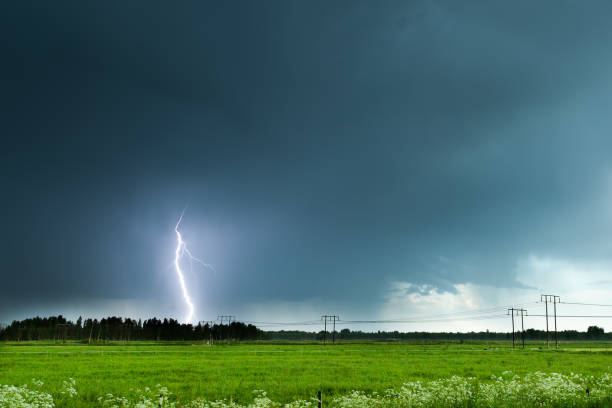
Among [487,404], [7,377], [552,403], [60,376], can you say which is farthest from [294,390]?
[7,377]

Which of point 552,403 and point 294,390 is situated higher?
point 552,403

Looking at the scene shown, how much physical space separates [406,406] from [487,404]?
3.45 meters

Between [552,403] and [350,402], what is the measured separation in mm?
8612

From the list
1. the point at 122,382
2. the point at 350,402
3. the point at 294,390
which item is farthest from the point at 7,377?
the point at 350,402

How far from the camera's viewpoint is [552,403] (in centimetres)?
1908

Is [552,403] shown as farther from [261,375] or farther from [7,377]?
[7,377]

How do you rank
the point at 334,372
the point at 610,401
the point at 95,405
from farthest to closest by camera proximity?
the point at 334,372
the point at 95,405
the point at 610,401

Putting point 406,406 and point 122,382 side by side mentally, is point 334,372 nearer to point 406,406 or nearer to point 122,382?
point 122,382

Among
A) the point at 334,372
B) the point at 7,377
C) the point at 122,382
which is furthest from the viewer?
the point at 334,372

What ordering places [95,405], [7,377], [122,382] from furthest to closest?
[7,377] → [122,382] → [95,405]

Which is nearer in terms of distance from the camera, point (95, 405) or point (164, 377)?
point (95, 405)

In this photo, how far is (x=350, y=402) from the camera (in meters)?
20.1

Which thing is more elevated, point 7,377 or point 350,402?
point 350,402

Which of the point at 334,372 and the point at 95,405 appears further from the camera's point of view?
the point at 334,372
